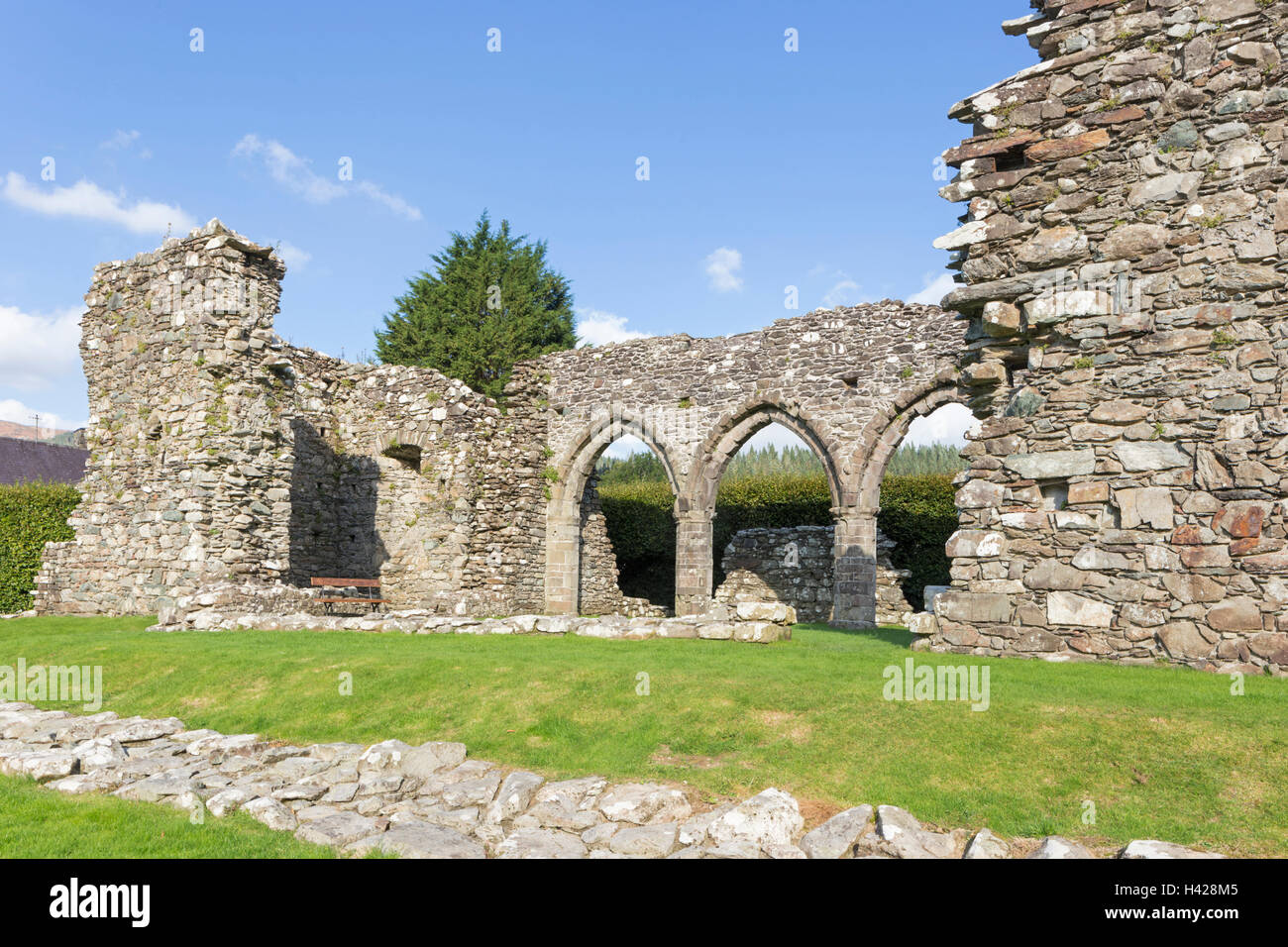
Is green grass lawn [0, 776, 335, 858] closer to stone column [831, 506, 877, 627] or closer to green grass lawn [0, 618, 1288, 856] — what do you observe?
green grass lawn [0, 618, 1288, 856]

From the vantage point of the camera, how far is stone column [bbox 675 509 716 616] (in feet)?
59.1

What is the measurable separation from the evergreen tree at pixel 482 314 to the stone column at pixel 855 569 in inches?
639

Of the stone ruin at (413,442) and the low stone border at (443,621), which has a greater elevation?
the stone ruin at (413,442)

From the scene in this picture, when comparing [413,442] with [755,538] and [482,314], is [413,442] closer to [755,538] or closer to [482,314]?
[755,538]

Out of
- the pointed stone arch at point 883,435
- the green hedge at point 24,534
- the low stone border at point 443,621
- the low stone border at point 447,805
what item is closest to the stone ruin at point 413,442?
the pointed stone arch at point 883,435

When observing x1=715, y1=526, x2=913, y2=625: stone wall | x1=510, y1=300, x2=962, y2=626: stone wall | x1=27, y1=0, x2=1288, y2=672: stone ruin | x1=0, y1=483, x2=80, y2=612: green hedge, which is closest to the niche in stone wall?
x1=510, y1=300, x2=962, y2=626: stone wall

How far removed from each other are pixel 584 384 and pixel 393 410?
14.0 ft

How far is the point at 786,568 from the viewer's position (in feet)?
69.0

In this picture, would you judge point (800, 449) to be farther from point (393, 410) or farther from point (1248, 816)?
point (1248, 816)

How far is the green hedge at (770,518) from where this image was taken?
19.9 metres

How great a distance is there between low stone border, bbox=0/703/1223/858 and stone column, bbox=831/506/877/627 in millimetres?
11005

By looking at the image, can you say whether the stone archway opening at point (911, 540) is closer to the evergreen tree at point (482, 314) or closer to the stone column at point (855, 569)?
the stone column at point (855, 569)

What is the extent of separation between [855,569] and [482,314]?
2018 cm
